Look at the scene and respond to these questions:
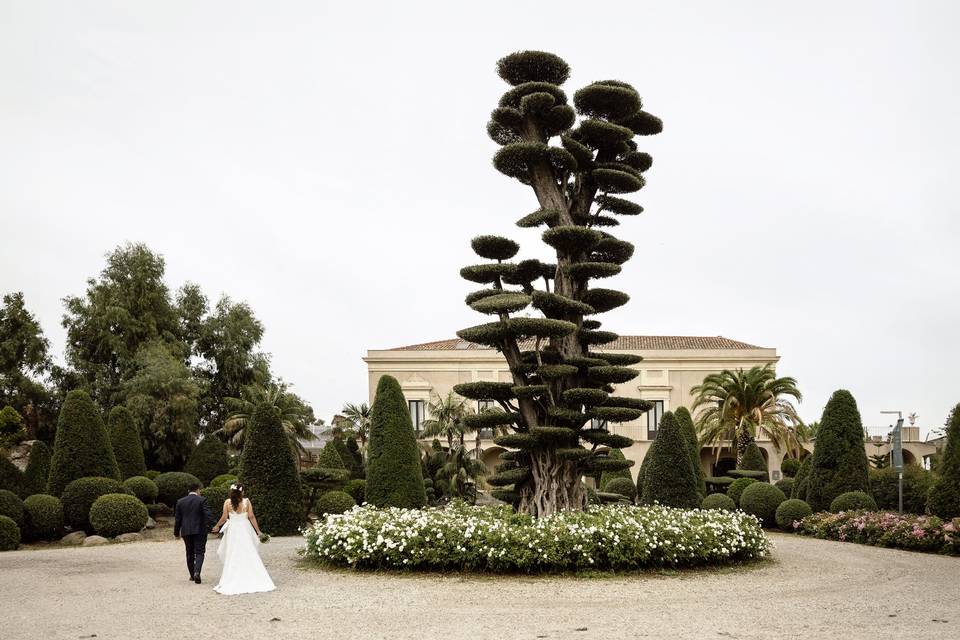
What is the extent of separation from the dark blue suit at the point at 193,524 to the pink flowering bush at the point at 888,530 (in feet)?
47.3

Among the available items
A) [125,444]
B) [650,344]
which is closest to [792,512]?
[125,444]

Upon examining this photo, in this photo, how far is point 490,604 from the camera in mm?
11086

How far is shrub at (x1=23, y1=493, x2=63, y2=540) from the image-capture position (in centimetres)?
2164

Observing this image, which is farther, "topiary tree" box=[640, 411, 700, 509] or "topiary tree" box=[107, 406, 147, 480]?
"topiary tree" box=[107, 406, 147, 480]

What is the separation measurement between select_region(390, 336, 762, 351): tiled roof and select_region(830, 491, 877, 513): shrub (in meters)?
23.8

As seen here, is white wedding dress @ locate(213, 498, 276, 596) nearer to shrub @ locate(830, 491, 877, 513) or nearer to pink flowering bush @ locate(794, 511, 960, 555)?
pink flowering bush @ locate(794, 511, 960, 555)

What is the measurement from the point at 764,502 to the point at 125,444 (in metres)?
20.1

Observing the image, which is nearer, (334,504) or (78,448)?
(78,448)

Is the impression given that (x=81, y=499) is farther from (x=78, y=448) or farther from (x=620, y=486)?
(x=620, y=486)

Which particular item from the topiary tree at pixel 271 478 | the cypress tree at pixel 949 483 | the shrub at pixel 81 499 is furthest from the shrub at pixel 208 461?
the cypress tree at pixel 949 483

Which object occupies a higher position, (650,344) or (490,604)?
(650,344)

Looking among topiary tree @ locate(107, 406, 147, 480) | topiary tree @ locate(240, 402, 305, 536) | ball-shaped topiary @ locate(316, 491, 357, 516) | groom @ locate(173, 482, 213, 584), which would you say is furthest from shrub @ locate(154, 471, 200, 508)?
groom @ locate(173, 482, 213, 584)

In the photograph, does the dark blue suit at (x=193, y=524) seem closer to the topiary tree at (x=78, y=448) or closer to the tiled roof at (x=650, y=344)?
the topiary tree at (x=78, y=448)

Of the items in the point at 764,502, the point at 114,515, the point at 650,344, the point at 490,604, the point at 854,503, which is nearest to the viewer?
the point at 490,604
